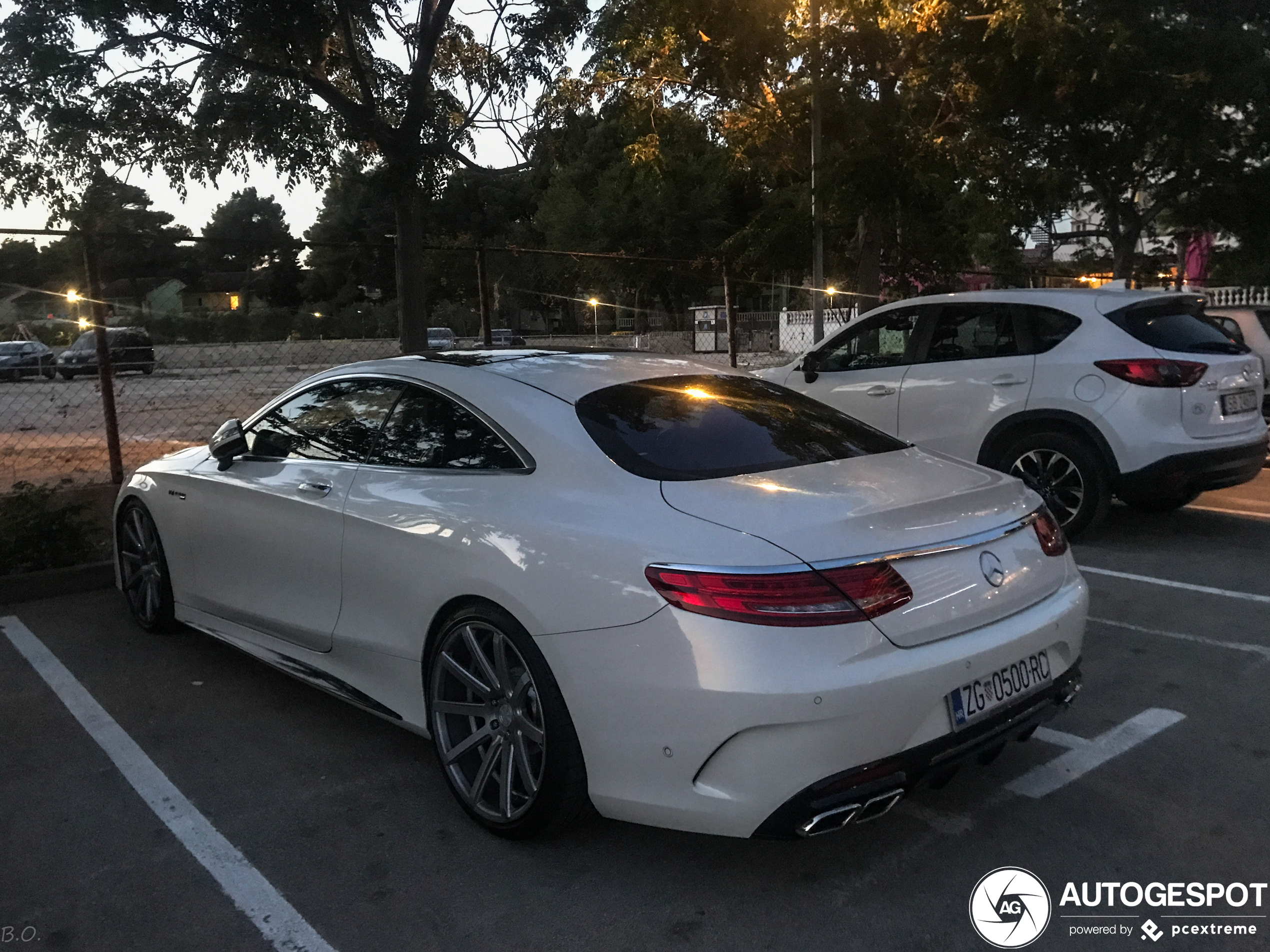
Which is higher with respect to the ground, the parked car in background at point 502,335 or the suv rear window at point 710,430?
the parked car in background at point 502,335

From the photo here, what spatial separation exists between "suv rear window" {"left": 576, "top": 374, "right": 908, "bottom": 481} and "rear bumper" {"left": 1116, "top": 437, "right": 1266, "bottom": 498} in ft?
11.5

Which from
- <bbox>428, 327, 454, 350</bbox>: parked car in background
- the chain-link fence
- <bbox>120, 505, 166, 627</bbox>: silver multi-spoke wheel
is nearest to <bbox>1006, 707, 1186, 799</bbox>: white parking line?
<bbox>120, 505, 166, 627</bbox>: silver multi-spoke wheel

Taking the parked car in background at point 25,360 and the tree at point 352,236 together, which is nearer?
the tree at point 352,236

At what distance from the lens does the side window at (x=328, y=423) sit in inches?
164

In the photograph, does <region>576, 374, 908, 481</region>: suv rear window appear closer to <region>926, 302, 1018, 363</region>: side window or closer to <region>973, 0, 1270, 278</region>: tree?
<region>926, 302, 1018, 363</region>: side window

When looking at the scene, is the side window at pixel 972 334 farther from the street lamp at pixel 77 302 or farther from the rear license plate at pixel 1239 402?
the street lamp at pixel 77 302

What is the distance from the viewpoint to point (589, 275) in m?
39.6

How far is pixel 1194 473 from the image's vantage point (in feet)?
22.1

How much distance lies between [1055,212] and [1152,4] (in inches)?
137

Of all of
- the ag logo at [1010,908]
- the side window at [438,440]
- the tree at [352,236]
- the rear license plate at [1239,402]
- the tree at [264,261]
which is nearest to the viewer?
the ag logo at [1010,908]

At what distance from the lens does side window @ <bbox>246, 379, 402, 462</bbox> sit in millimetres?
4160

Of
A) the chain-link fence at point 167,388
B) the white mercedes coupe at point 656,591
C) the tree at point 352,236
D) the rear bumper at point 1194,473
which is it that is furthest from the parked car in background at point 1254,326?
the white mercedes coupe at point 656,591

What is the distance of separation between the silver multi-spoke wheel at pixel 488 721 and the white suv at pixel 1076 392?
4.94m

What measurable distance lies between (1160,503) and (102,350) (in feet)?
25.5
